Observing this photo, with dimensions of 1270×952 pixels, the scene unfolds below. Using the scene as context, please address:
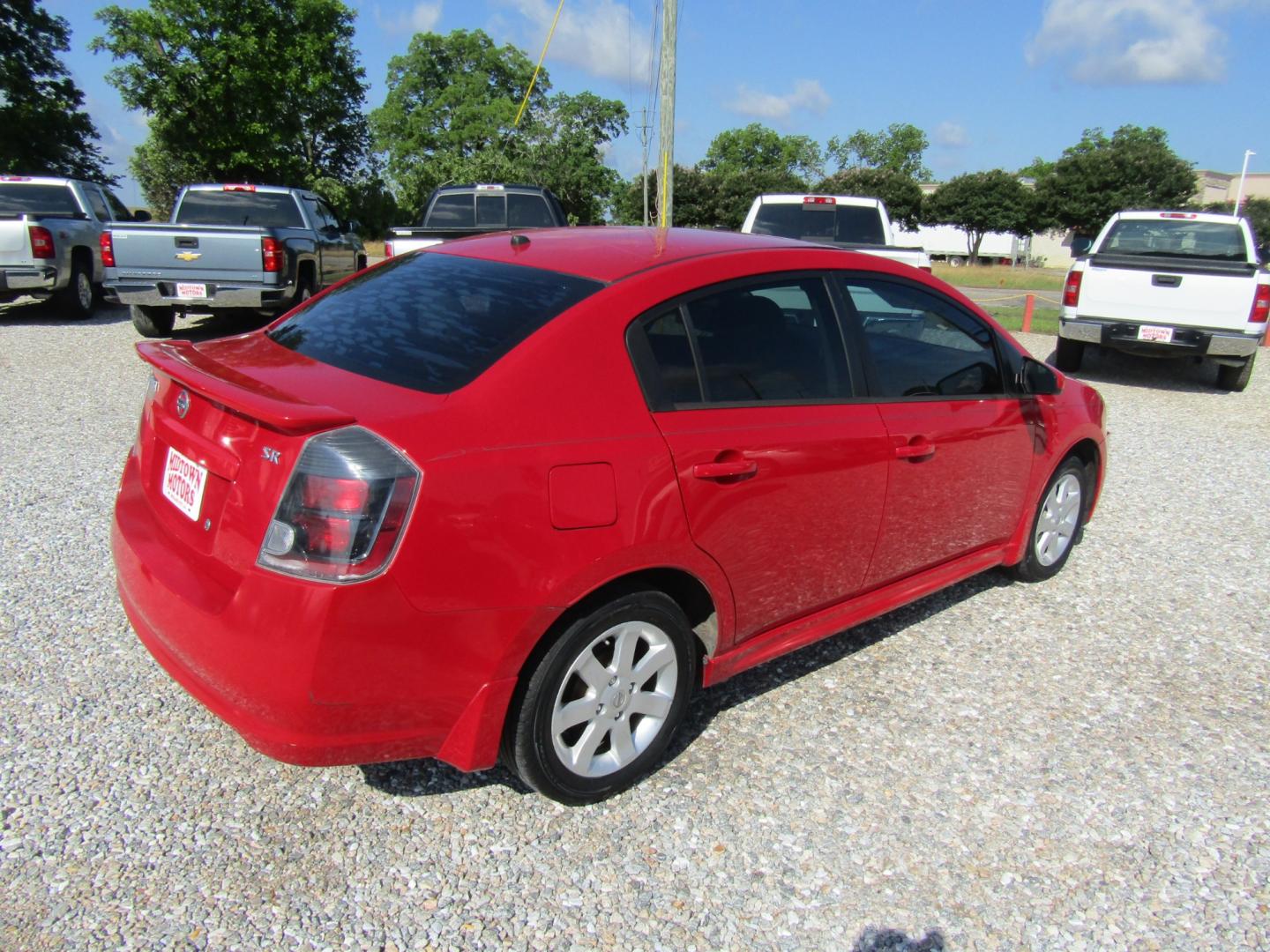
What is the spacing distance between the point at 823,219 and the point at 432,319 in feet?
32.9

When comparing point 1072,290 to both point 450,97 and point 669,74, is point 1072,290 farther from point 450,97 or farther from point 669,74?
point 450,97

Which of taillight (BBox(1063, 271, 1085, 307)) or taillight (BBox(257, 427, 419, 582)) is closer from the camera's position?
taillight (BBox(257, 427, 419, 582))

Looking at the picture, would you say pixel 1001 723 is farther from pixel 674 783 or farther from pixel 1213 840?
pixel 674 783

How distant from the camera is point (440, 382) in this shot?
102 inches

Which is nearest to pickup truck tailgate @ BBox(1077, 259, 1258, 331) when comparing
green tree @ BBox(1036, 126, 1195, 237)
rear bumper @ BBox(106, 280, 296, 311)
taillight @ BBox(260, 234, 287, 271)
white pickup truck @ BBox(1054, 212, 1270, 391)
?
white pickup truck @ BBox(1054, 212, 1270, 391)

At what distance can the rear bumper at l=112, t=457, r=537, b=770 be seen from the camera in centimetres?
229

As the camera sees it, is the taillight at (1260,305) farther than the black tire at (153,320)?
No

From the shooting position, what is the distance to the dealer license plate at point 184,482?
267cm

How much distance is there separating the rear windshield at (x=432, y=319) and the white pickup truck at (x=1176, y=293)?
9282 millimetres

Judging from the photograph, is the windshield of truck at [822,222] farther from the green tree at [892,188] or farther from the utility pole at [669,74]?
the green tree at [892,188]

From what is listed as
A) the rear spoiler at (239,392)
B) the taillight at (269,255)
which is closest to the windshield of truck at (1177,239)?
the taillight at (269,255)

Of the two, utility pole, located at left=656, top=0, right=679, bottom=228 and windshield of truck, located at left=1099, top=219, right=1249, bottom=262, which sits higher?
utility pole, located at left=656, top=0, right=679, bottom=228

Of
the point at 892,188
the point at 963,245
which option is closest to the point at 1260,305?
the point at 892,188

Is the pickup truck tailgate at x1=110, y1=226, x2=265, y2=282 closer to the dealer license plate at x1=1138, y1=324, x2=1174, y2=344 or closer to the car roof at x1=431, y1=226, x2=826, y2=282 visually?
the car roof at x1=431, y1=226, x2=826, y2=282
